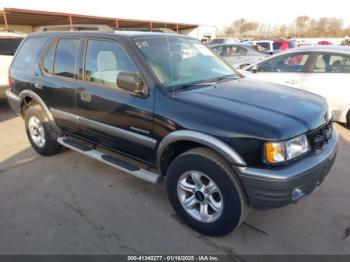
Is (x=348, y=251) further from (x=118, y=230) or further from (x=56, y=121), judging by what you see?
(x=56, y=121)

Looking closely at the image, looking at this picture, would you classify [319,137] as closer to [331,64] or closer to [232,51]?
[331,64]

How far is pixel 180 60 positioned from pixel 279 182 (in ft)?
5.90

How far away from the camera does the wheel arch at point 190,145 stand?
2482 millimetres

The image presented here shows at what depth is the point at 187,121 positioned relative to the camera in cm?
273

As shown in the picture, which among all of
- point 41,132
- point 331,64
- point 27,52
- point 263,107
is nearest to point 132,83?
point 263,107

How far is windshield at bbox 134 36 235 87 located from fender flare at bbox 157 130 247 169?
570 mm

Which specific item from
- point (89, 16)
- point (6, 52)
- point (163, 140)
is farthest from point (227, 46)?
point (89, 16)

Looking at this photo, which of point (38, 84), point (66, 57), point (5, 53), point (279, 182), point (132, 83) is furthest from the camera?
point (5, 53)

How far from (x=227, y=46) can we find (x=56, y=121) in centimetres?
915

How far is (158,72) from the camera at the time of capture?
313 centimetres

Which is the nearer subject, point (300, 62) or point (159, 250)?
point (159, 250)

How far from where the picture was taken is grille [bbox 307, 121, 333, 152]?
2.71 meters

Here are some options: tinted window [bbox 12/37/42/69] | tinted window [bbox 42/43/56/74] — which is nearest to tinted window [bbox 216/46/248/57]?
tinted window [bbox 12/37/42/69]

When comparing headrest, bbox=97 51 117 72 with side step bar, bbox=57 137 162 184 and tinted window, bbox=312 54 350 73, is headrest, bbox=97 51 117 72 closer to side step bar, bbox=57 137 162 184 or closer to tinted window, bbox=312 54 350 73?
side step bar, bbox=57 137 162 184
